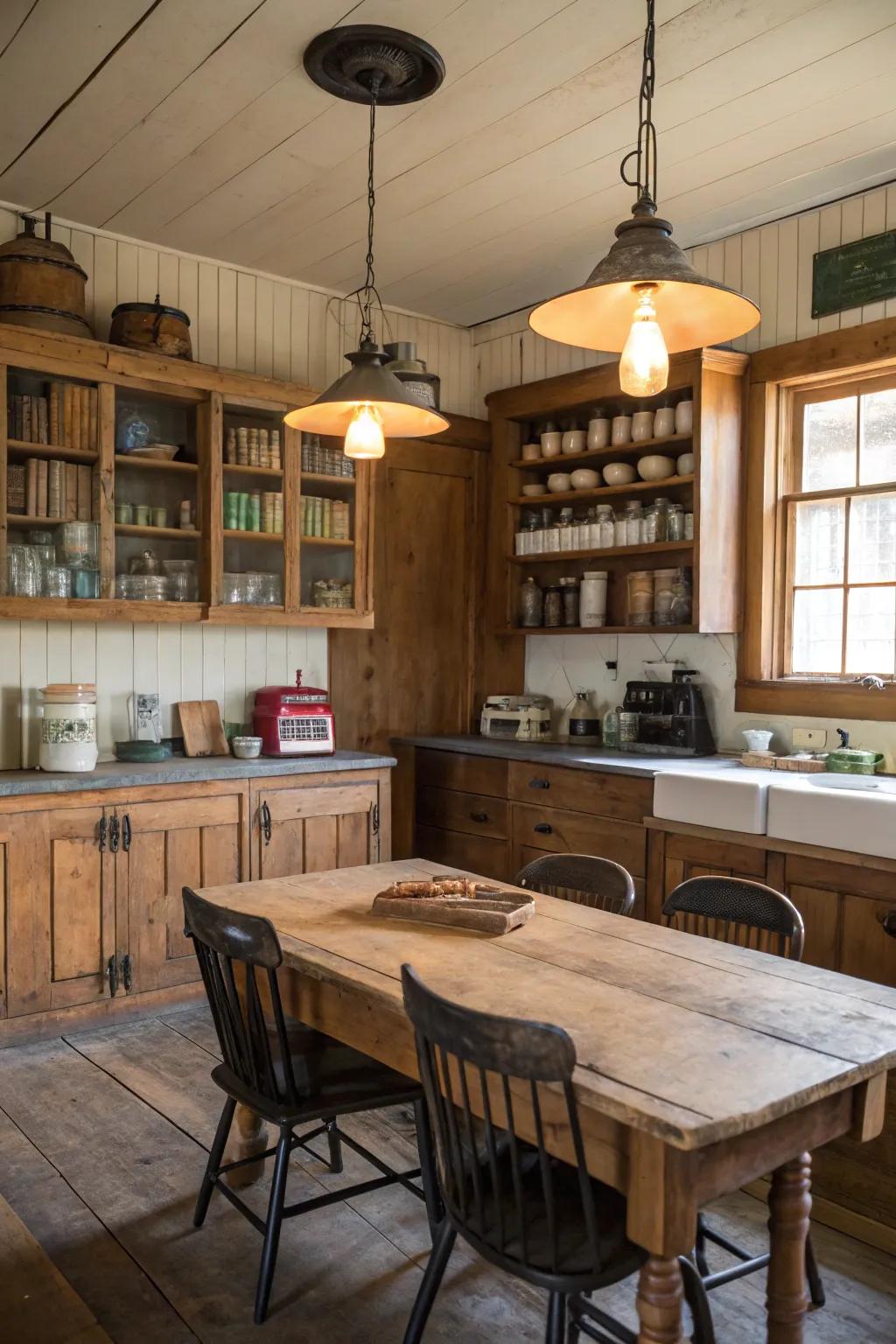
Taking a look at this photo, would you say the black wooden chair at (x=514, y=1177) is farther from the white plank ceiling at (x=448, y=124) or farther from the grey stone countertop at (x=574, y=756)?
the white plank ceiling at (x=448, y=124)

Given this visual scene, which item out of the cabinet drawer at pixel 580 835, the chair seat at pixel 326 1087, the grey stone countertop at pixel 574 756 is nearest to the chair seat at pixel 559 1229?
the chair seat at pixel 326 1087

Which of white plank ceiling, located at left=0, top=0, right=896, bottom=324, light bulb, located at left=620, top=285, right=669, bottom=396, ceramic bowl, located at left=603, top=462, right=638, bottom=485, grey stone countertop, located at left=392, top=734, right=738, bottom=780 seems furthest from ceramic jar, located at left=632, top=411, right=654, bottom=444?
light bulb, located at left=620, top=285, right=669, bottom=396

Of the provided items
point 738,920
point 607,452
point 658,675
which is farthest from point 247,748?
point 738,920

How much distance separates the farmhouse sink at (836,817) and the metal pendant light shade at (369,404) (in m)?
1.56

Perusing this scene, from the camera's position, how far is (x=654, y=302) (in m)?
2.08

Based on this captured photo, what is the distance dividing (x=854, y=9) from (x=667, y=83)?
556mm

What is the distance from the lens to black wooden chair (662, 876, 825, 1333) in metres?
2.28

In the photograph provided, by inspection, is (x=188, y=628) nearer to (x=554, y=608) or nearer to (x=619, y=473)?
(x=554, y=608)

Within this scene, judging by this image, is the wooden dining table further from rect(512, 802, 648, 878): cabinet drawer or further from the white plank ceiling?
the white plank ceiling

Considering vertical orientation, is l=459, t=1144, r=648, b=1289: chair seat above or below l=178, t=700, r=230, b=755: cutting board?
below

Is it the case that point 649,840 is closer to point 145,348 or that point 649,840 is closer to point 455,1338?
point 455,1338

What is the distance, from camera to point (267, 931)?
6.84 feet

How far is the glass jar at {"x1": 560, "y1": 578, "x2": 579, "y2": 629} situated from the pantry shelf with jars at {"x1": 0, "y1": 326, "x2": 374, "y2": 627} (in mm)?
943

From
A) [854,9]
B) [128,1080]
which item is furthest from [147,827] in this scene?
[854,9]
